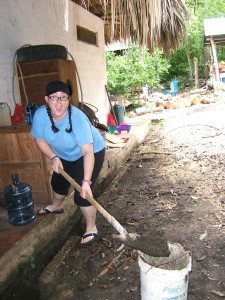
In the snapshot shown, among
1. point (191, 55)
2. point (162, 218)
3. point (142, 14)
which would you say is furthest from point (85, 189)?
point (191, 55)

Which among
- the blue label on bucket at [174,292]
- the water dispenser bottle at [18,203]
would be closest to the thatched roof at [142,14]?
the water dispenser bottle at [18,203]

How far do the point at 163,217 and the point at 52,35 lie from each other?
13.4 feet

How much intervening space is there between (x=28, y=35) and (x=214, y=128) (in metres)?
6.07

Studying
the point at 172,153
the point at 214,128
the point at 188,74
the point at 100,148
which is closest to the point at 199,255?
the point at 100,148

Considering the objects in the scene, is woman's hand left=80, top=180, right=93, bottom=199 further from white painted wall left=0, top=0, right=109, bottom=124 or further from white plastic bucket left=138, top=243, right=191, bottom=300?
white painted wall left=0, top=0, right=109, bottom=124

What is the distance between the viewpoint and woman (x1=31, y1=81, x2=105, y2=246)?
2660mm

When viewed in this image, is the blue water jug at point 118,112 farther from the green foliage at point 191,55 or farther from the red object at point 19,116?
the green foliage at point 191,55

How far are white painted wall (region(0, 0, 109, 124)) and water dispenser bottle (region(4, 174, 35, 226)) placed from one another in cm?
170

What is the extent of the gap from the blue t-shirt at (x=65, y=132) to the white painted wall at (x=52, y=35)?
1759 millimetres

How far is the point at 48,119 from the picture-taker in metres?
2.80

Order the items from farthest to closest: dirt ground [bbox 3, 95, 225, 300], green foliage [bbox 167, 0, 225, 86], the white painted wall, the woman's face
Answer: green foliage [bbox 167, 0, 225, 86] < the white painted wall < dirt ground [bbox 3, 95, 225, 300] < the woman's face

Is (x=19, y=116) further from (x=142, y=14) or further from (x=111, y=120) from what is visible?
(x=111, y=120)

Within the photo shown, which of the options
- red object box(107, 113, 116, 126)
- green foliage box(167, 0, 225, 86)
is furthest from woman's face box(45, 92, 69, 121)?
green foliage box(167, 0, 225, 86)

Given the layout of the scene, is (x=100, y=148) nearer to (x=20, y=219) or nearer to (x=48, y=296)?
(x=20, y=219)
